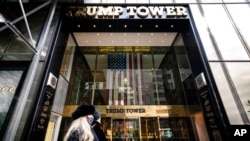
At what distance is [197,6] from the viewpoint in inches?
287

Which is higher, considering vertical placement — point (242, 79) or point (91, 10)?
point (91, 10)

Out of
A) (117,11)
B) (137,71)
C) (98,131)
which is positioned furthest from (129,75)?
(98,131)

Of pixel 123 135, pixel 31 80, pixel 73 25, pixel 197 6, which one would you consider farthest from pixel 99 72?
pixel 197 6

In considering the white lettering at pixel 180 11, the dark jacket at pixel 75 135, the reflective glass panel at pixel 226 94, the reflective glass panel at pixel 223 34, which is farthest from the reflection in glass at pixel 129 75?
the dark jacket at pixel 75 135

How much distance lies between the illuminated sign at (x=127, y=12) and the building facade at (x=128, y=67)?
5 centimetres

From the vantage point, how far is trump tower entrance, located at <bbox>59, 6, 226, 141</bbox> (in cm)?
695

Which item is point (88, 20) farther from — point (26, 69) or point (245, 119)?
point (245, 119)

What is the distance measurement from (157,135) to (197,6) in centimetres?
681

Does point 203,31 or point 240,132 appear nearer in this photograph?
point 240,132

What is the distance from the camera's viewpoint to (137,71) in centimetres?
932

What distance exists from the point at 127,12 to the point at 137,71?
3697 mm

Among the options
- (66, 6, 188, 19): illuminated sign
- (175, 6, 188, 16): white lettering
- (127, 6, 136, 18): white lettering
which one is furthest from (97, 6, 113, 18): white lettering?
(175, 6, 188, 16): white lettering

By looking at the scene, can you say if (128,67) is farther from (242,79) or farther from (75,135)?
(75,135)

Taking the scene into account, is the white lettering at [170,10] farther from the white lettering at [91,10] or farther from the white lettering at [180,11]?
the white lettering at [91,10]
